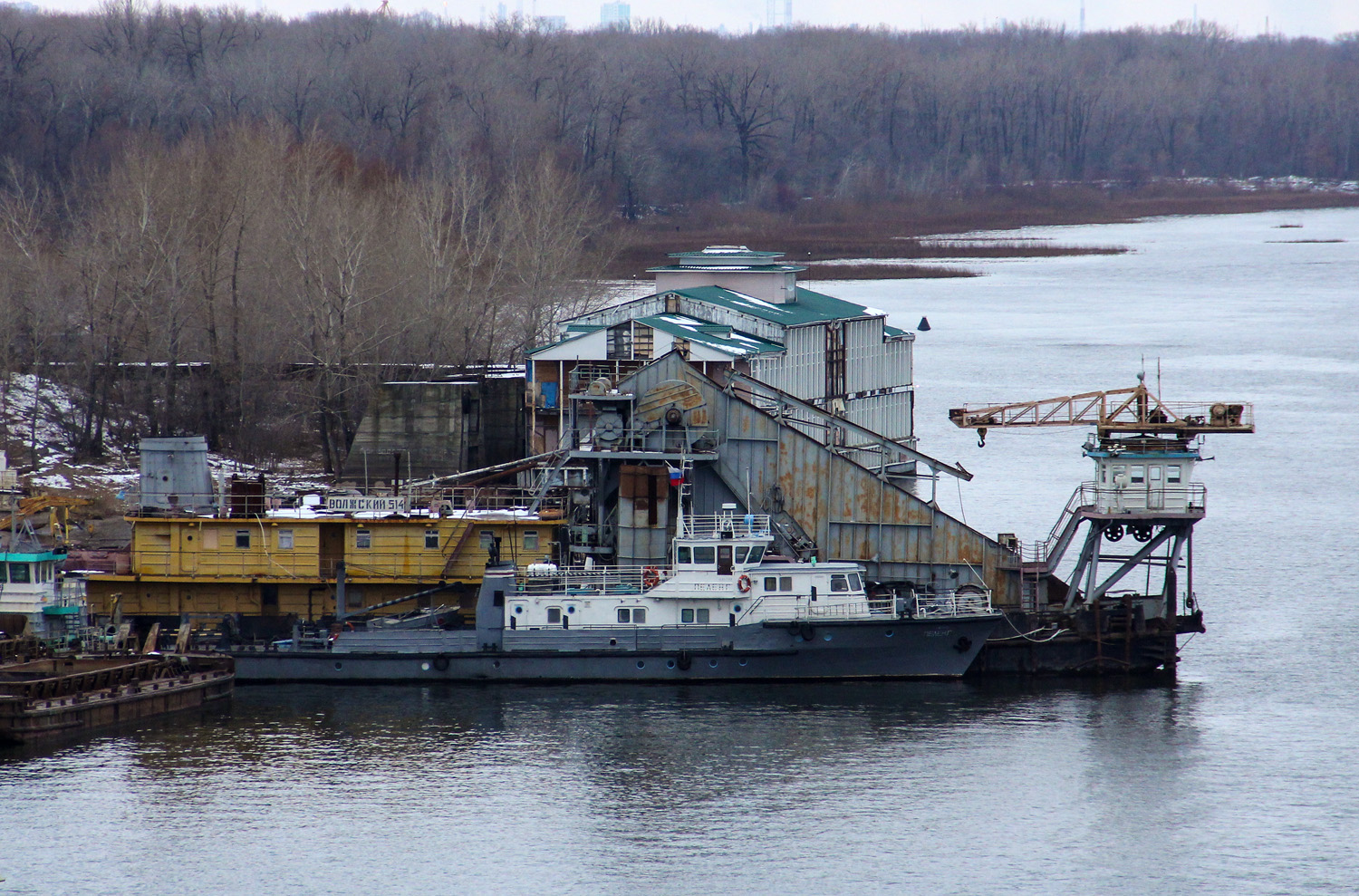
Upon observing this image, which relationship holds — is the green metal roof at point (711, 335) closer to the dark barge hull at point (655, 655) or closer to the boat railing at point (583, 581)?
the boat railing at point (583, 581)

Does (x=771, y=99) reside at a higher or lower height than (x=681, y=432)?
higher

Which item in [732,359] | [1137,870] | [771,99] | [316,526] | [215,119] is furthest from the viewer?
[771,99]

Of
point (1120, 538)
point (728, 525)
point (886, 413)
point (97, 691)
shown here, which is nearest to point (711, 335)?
point (886, 413)

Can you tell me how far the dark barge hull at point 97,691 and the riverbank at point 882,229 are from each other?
3464 inches

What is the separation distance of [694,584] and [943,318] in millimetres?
85404

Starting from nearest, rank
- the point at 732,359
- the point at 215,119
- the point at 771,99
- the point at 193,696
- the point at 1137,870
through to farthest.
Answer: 1. the point at 1137,870
2. the point at 193,696
3. the point at 732,359
4. the point at 215,119
5. the point at 771,99

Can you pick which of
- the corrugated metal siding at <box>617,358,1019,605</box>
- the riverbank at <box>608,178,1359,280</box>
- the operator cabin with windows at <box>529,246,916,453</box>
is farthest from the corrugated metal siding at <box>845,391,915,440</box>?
the riverbank at <box>608,178,1359,280</box>

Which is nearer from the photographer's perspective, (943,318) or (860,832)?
(860,832)

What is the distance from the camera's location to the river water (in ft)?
114

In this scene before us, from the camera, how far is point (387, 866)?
35.0 meters

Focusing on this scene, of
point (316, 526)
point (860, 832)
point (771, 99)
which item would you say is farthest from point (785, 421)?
point (771, 99)

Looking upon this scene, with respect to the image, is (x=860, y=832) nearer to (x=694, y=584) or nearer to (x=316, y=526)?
(x=694, y=584)

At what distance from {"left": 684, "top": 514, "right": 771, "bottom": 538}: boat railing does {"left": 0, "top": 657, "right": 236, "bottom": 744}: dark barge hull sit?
41.3 feet

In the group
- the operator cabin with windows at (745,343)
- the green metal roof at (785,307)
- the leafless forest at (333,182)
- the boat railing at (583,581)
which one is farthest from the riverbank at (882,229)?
the boat railing at (583,581)
